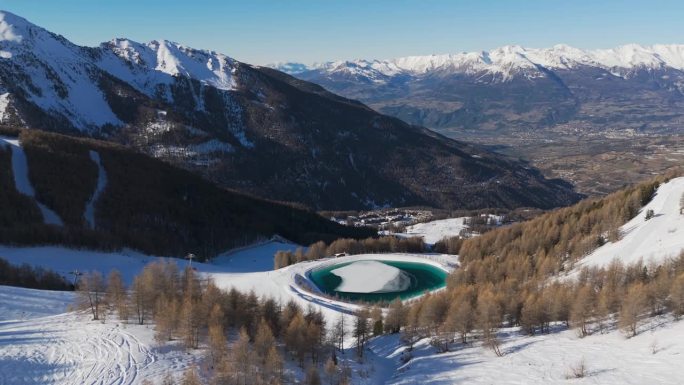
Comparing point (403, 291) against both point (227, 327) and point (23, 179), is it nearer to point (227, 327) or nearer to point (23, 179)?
point (227, 327)

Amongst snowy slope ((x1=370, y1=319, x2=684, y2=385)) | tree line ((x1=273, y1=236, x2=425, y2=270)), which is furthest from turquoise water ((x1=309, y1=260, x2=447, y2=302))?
snowy slope ((x1=370, y1=319, x2=684, y2=385))

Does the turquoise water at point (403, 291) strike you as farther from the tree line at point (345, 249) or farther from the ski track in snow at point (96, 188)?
the ski track in snow at point (96, 188)

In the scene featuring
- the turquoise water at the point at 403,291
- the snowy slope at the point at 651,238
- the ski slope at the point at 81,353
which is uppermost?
the snowy slope at the point at 651,238

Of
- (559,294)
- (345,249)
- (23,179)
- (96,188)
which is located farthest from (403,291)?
(23,179)

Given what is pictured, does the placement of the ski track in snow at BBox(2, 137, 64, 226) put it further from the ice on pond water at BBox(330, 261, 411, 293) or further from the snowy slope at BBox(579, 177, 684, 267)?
the snowy slope at BBox(579, 177, 684, 267)

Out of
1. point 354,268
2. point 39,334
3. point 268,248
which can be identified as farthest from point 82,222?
point 39,334

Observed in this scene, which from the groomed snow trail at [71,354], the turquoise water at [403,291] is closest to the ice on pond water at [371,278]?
the turquoise water at [403,291]
